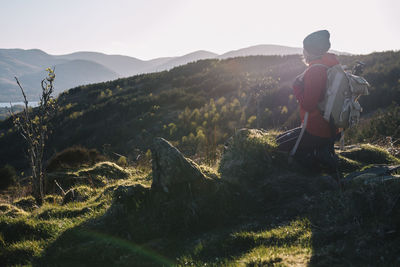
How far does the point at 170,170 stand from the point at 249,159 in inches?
58.3

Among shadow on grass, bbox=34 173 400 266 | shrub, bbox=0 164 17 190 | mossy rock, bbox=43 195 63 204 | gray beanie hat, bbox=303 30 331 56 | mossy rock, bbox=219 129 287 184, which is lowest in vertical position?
shrub, bbox=0 164 17 190

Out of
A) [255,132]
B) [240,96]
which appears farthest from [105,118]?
[255,132]

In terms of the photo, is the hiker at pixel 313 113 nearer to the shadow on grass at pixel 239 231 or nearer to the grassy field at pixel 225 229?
the grassy field at pixel 225 229

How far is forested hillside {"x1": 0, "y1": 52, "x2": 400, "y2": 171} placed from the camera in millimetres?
16469

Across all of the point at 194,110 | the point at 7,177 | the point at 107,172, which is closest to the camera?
the point at 107,172

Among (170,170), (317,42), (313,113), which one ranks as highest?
(317,42)

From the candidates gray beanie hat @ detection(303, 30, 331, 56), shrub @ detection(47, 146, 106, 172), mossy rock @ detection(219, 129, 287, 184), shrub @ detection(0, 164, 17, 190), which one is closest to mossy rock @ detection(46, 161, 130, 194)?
shrub @ detection(47, 146, 106, 172)

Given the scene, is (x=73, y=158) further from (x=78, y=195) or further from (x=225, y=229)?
(x=225, y=229)

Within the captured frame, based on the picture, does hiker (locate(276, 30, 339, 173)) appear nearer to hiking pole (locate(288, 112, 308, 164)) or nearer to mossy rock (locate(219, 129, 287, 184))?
hiking pole (locate(288, 112, 308, 164))

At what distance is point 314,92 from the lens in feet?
13.3

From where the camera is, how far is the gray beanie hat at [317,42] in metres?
4.13

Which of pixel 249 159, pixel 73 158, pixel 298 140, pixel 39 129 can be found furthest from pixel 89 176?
pixel 298 140

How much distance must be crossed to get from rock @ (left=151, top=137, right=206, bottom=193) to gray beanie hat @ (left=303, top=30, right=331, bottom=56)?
2633 millimetres

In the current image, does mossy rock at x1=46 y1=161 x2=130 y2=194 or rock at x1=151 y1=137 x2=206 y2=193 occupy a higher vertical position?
rock at x1=151 y1=137 x2=206 y2=193
